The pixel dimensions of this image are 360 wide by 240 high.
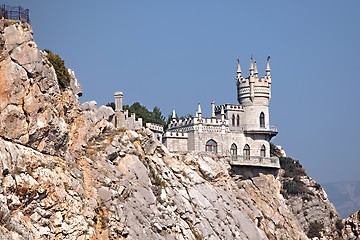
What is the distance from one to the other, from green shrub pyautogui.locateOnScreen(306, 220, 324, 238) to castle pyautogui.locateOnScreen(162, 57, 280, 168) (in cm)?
1835

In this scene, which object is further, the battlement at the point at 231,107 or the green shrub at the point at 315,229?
the green shrub at the point at 315,229

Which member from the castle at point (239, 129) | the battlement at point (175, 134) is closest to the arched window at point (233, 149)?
the castle at point (239, 129)

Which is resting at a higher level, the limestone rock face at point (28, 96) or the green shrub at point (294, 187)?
the green shrub at point (294, 187)

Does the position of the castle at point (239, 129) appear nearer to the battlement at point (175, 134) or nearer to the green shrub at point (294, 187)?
the battlement at point (175, 134)

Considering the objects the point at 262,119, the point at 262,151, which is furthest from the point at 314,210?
the point at 262,119

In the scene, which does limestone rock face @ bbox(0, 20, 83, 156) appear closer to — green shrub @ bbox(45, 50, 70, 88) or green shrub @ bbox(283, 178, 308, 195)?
green shrub @ bbox(45, 50, 70, 88)

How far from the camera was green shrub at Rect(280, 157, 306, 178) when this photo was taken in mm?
A: 134375

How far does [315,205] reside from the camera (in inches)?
4938

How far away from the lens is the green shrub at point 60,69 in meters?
70.4

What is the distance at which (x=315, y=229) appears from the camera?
392 feet

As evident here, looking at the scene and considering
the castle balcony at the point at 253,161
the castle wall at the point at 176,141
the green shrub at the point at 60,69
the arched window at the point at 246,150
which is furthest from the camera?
the arched window at the point at 246,150

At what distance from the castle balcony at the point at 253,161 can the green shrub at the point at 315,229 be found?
1849 cm

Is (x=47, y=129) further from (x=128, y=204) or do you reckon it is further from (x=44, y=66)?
(x=128, y=204)

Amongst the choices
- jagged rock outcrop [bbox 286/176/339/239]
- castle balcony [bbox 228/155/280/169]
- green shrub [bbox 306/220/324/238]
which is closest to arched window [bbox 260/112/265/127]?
castle balcony [bbox 228/155/280/169]
